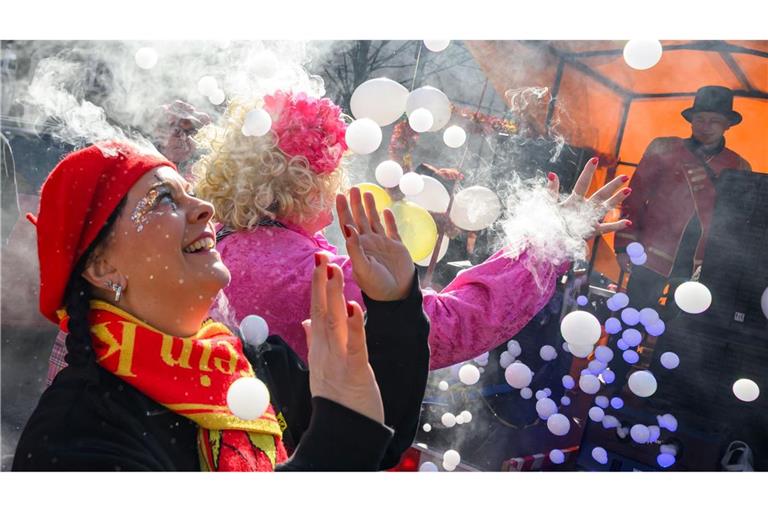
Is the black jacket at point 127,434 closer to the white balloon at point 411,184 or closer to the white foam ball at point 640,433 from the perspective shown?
the white balloon at point 411,184

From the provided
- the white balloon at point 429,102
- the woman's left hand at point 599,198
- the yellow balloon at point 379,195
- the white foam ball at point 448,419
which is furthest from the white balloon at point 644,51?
the white foam ball at point 448,419

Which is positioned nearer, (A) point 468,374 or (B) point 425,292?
(B) point 425,292

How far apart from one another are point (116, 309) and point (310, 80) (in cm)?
130

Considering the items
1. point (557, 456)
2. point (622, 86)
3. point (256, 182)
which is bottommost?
point (557, 456)

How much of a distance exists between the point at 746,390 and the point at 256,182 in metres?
2.04

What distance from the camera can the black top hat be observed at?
3297mm

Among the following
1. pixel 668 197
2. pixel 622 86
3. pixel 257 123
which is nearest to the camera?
pixel 257 123

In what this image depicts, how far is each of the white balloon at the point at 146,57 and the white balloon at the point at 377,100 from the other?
0.82 metres

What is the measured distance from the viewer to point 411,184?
8.36 feet

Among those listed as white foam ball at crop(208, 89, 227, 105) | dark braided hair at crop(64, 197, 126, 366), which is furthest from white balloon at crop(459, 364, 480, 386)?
dark braided hair at crop(64, 197, 126, 366)

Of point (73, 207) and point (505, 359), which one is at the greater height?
point (73, 207)

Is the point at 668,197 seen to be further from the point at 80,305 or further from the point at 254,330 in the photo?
the point at 80,305

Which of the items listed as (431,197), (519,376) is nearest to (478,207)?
(431,197)

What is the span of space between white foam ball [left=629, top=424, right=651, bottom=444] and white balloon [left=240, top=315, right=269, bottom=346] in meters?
1.89
